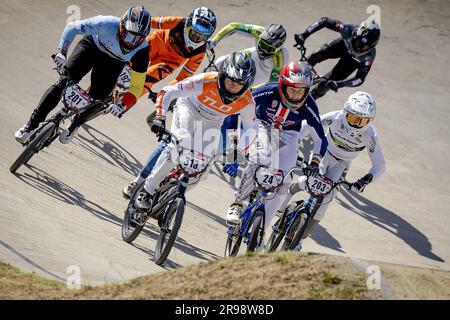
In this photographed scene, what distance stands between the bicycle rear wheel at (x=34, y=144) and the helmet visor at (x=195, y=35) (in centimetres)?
307

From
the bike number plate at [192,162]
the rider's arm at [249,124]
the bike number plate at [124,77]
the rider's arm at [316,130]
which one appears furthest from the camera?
the bike number plate at [124,77]

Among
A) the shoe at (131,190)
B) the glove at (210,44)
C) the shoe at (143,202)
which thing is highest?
the glove at (210,44)

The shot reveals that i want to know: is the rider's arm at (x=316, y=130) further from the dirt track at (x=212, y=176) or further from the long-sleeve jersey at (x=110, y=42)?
the long-sleeve jersey at (x=110, y=42)

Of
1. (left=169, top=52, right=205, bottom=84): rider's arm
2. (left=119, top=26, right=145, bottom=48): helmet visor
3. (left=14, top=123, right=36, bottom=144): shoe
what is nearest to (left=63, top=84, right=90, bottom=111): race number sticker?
(left=14, top=123, right=36, bottom=144): shoe

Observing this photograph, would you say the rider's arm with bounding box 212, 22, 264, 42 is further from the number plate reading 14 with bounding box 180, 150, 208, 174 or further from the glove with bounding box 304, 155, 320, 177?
the number plate reading 14 with bounding box 180, 150, 208, 174

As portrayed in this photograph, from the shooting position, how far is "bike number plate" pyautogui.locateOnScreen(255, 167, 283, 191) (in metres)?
10.6

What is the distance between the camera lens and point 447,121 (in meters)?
19.8

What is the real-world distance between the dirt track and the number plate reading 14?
1.21 metres

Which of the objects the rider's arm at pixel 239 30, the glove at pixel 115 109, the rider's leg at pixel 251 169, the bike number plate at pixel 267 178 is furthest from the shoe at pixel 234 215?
the rider's arm at pixel 239 30

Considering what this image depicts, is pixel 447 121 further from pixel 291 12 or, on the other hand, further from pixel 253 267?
pixel 253 267

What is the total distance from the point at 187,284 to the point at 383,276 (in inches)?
66.6

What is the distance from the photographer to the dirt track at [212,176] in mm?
10297
